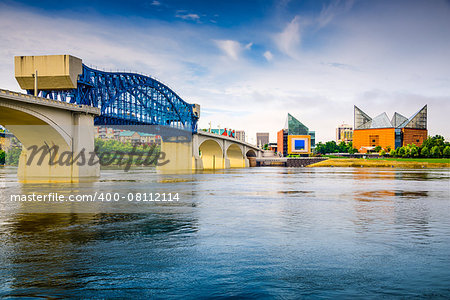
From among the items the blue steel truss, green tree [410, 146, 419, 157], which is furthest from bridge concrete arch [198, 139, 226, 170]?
green tree [410, 146, 419, 157]

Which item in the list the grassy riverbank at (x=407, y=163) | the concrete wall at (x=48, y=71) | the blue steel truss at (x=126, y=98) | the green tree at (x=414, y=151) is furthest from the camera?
the green tree at (x=414, y=151)

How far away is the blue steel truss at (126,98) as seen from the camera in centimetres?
7281

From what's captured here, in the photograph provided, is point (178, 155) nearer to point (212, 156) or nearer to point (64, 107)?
point (212, 156)

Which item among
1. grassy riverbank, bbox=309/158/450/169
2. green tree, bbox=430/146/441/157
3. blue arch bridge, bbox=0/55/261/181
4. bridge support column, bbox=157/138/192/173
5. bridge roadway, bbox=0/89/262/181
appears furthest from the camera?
green tree, bbox=430/146/441/157

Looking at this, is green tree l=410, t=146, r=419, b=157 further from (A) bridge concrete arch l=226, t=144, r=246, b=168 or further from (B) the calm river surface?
(B) the calm river surface

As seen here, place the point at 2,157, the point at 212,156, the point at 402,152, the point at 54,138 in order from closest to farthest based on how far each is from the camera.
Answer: the point at 54,138, the point at 212,156, the point at 2,157, the point at 402,152

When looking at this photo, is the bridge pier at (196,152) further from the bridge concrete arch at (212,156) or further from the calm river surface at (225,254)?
the calm river surface at (225,254)

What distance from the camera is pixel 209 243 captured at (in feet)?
52.4

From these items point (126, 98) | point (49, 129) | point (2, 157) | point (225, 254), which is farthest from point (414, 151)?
point (2, 157)

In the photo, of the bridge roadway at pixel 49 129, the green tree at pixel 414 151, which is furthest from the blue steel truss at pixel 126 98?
the green tree at pixel 414 151

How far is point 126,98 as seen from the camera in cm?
9506

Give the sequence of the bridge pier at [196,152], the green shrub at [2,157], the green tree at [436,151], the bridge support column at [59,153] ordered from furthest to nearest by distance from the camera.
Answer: the green shrub at [2,157] → the green tree at [436,151] → the bridge pier at [196,152] → the bridge support column at [59,153]

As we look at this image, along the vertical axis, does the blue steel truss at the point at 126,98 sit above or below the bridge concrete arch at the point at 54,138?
above

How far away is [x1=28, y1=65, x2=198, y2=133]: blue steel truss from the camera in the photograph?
72812 mm
